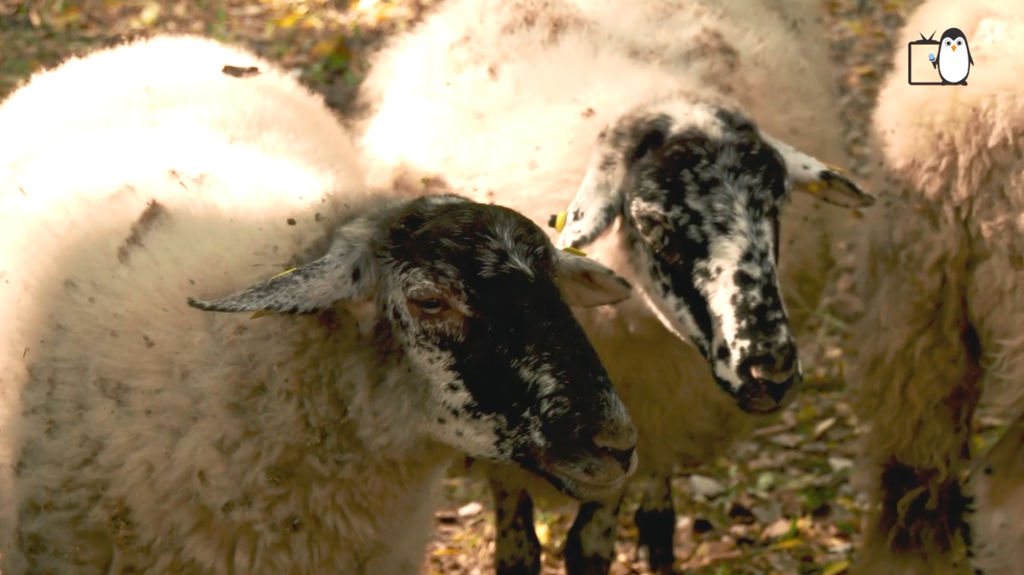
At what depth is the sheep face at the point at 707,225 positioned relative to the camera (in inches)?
105

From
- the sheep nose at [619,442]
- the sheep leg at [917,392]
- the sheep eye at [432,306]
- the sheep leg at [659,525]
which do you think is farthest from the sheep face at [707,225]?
the sheep leg at [659,525]

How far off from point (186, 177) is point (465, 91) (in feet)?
4.36

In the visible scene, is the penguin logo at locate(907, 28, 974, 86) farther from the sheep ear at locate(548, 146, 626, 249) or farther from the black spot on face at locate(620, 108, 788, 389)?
the sheep ear at locate(548, 146, 626, 249)

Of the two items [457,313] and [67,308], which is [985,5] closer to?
[457,313]

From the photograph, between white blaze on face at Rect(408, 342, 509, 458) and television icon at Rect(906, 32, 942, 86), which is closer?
white blaze on face at Rect(408, 342, 509, 458)

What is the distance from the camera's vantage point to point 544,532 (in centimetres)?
380

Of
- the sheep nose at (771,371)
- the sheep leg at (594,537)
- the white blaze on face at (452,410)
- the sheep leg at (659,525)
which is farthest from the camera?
the sheep leg at (659,525)

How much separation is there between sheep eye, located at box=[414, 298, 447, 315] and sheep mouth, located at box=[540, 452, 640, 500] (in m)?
0.41

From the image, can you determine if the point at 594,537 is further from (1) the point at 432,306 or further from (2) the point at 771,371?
(1) the point at 432,306

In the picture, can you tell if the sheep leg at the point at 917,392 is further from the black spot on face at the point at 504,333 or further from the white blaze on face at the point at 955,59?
the black spot on face at the point at 504,333

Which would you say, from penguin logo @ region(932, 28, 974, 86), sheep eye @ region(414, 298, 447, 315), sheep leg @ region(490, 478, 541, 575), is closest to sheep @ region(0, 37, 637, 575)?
sheep eye @ region(414, 298, 447, 315)

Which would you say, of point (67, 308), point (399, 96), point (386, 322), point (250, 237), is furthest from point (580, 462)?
point (399, 96)

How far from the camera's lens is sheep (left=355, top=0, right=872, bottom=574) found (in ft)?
9.12

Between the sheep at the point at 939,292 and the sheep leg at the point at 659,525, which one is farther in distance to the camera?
the sheep leg at the point at 659,525
